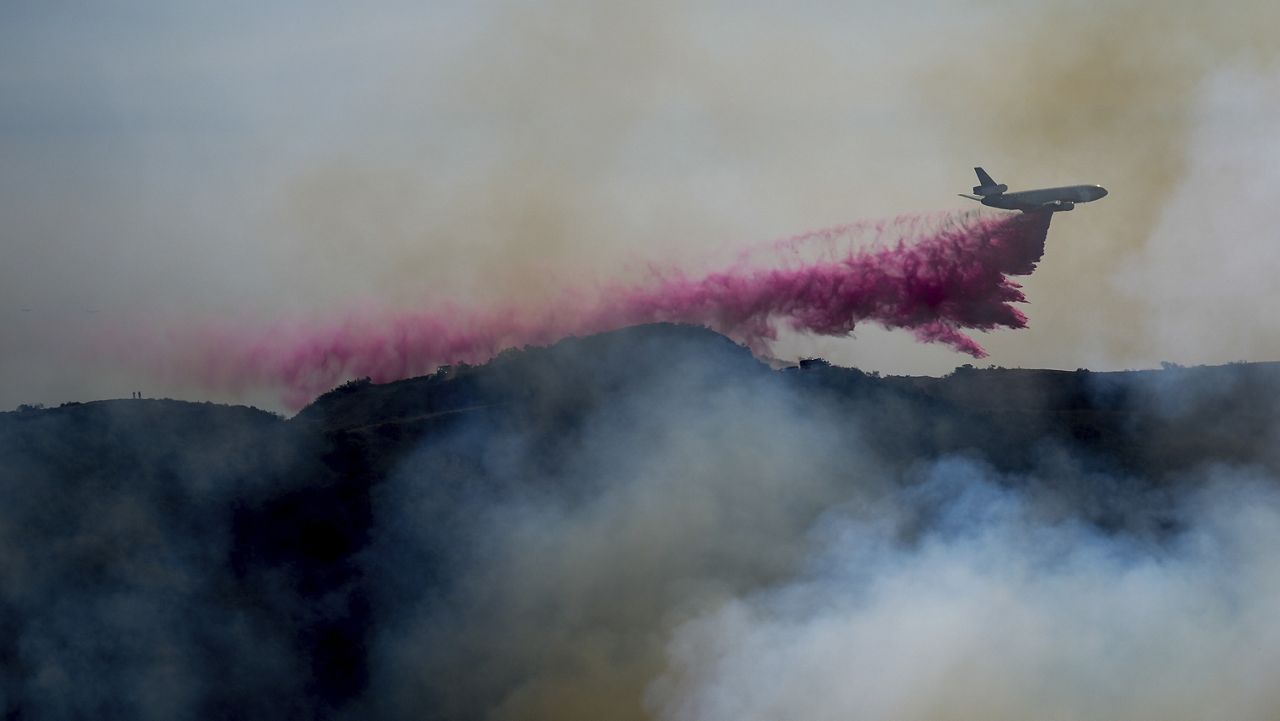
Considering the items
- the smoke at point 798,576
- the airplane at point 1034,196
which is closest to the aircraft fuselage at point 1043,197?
the airplane at point 1034,196

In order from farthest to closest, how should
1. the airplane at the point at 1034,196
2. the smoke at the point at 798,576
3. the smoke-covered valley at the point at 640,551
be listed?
the airplane at the point at 1034,196 → the smoke-covered valley at the point at 640,551 → the smoke at the point at 798,576

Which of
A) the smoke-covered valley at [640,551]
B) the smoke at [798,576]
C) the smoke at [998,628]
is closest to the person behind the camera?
the smoke at [998,628]

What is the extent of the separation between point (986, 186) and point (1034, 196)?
6.47 ft

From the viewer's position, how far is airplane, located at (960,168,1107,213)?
75250mm

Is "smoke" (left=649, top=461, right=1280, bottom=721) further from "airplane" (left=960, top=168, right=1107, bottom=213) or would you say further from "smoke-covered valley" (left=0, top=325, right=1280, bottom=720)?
"airplane" (left=960, top=168, right=1107, bottom=213)

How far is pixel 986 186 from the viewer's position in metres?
76.8

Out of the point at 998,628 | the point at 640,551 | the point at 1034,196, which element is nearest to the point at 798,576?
the point at 640,551

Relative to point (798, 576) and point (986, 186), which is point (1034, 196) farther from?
point (798, 576)

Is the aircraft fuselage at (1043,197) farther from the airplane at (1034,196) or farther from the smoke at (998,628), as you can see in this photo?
the smoke at (998,628)

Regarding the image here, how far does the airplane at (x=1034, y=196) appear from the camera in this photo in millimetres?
75250

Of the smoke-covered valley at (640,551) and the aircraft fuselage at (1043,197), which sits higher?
the aircraft fuselage at (1043,197)

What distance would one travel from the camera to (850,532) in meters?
58.9

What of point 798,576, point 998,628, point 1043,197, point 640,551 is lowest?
point 998,628

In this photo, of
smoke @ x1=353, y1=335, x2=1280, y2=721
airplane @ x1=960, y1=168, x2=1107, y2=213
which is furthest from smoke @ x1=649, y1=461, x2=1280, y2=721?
airplane @ x1=960, y1=168, x2=1107, y2=213
